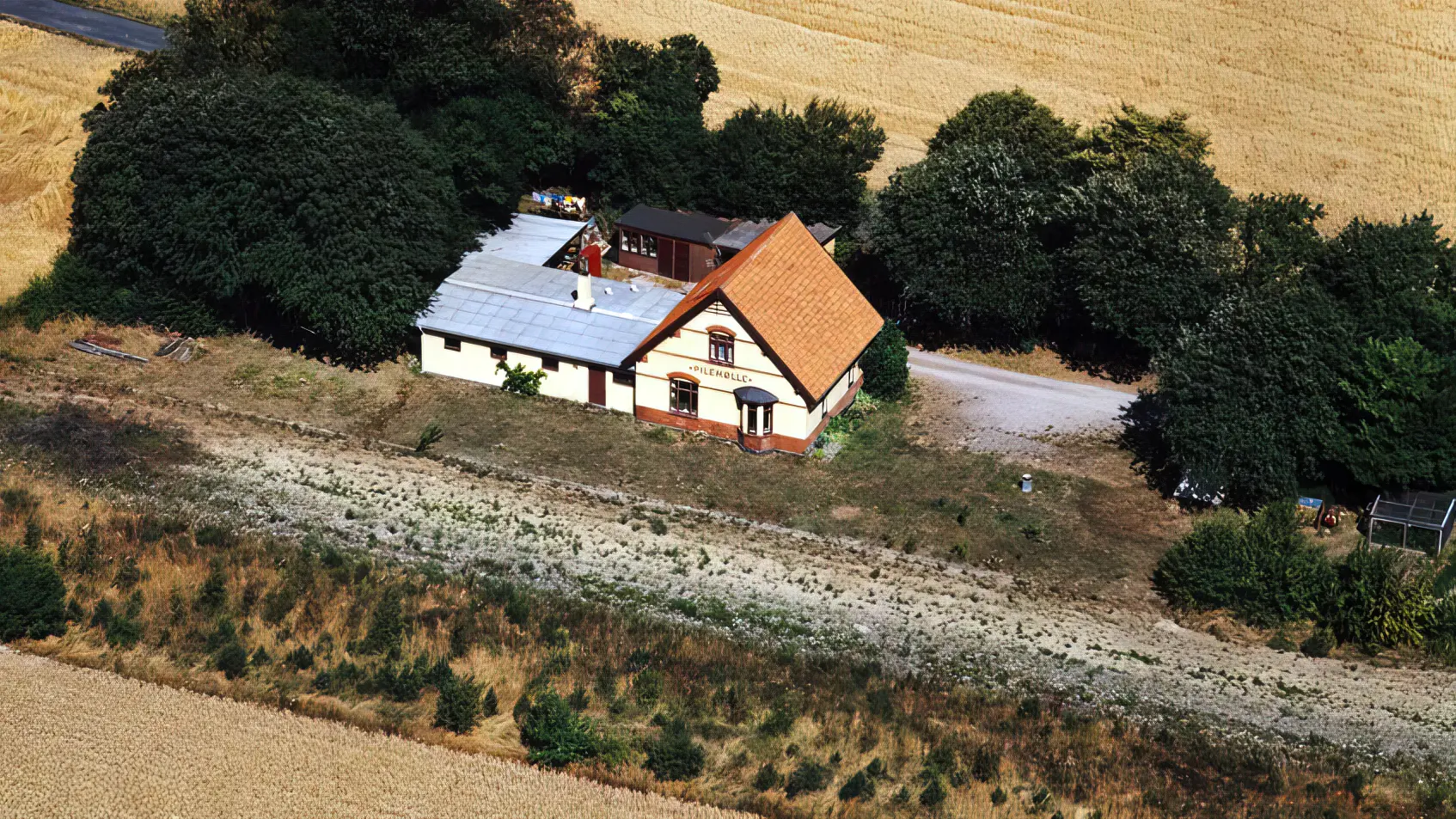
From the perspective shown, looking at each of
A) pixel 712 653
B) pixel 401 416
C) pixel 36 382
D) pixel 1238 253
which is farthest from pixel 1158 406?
pixel 36 382

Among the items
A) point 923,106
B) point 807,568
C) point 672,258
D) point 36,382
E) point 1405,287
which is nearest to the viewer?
point 807,568

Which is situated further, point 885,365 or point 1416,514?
point 885,365

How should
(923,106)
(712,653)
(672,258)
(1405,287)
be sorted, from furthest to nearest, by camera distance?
(923,106)
(672,258)
(1405,287)
(712,653)

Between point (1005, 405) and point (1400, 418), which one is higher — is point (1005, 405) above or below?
below

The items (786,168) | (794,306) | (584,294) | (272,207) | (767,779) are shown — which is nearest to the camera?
(767,779)

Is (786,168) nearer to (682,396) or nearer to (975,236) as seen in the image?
(975,236)

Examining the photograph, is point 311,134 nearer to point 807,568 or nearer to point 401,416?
point 401,416

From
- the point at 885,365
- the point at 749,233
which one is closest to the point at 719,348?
the point at 885,365
